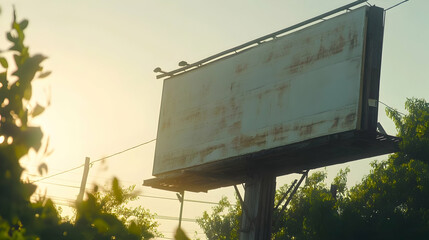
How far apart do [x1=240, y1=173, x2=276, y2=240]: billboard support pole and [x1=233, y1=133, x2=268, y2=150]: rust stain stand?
1.42 metres

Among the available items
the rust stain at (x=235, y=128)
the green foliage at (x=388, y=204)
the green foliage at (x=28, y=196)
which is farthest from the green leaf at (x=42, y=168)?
the green foliage at (x=388, y=204)

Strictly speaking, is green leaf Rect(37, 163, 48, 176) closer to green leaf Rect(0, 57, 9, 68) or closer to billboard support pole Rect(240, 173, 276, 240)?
green leaf Rect(0, 57, 9, 68)

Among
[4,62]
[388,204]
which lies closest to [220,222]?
[388,204]

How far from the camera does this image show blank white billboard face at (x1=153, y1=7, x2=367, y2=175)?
20.3 metres

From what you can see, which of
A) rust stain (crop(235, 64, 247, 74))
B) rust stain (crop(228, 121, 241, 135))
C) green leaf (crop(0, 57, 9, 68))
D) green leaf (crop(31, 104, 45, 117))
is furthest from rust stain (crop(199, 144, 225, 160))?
green leaf (crop(31, 104, 45, 117))

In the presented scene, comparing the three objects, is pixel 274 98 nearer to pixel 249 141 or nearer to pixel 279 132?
pixel 279 132

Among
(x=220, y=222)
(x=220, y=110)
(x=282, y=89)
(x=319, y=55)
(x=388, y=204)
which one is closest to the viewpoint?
(x=319, y=55)

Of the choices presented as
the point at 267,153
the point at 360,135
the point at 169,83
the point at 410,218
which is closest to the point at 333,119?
the point at 360,135

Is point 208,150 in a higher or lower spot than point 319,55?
lower

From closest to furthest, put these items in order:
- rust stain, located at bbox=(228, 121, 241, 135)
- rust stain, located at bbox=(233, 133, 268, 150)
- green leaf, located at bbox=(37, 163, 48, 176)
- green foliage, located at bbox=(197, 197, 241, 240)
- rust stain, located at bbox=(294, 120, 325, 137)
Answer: green leaf, located at bbox=(37, 163, 48, 176), rust stain, located at bbox=(294, 120, 325, 137), rust stain, located at bbox=(233, 133, 268, 150), rust stain, located at bbox=(228, 121, 241, 135), green foliage, located at bbox=(197, 197, 241, 240)

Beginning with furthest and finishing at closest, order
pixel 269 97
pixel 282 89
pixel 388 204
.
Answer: pixel 388 204, pixel 269 97, pixel 282 89

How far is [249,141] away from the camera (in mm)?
23016

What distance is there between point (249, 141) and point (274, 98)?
1720 millimetres

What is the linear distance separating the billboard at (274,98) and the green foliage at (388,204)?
631cm
